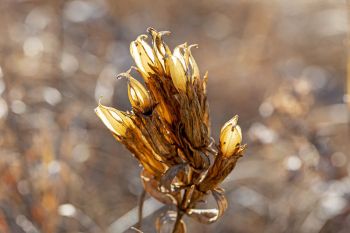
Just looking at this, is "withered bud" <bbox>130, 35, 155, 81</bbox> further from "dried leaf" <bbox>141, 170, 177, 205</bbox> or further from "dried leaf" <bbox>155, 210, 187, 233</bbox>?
"dried leaf" <bbox>155, 210, 187, 233</bbox>

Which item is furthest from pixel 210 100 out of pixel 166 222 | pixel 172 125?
pixel 172 125

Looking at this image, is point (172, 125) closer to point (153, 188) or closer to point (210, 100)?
point (153, 188)

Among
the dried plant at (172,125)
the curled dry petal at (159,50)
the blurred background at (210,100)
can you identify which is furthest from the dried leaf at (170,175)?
the blurred background at (210,100)

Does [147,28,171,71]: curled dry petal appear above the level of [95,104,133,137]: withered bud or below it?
above

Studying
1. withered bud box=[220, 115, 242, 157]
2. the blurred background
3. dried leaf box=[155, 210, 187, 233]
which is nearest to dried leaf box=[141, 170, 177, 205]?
dried leaf box=[155, 210, 187, 233]

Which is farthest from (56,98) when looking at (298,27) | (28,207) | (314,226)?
(298,27)

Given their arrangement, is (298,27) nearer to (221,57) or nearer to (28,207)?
(221,57)

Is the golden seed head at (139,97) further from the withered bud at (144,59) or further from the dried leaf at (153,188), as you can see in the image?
the dried leaf at (153,188)
